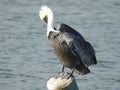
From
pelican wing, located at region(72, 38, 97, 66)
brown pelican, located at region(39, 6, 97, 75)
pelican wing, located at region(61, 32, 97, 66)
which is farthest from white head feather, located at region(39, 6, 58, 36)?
pelican wing, located at region(72, 38, 97, 66)

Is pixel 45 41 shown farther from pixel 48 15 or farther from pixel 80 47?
pixel 80 47

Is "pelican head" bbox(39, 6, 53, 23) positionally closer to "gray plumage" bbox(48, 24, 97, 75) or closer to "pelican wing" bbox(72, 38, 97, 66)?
"gray plumage" bbox(48, 24, 97, 75)

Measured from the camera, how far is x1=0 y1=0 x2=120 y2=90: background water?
1376cm

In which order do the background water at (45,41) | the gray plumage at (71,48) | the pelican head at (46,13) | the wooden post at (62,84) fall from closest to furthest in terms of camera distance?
the wooden post at (62,84) → the gray plumage at (71,48) → the pelican head at (46,13) → the background water at (45,41)

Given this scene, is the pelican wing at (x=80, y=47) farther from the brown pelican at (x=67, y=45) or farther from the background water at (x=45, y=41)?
the background water at (x=45, y=41)

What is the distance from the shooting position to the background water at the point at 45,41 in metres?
13.8

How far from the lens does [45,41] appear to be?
16672 millimetres

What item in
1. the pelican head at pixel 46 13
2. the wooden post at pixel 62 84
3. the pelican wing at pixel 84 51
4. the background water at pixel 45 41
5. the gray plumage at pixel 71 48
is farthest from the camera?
the background water at pixel 45 41

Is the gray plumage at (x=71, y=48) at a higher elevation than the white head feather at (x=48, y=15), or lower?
lower

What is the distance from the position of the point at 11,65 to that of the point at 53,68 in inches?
37.4

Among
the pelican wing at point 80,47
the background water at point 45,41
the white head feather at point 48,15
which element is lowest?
the background water at point 45,41

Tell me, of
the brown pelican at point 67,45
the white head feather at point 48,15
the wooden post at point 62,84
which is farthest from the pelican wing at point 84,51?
the wooden post at point 62,84

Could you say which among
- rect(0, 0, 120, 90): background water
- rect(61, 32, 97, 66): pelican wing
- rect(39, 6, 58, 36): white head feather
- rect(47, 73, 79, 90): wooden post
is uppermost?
rect(39, 6, 58, 36): white head feather

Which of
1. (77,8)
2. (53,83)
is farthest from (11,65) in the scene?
(53,83)
